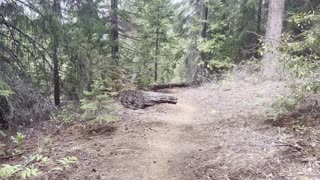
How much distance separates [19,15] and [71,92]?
278 cm

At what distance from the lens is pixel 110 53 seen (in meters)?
14.5

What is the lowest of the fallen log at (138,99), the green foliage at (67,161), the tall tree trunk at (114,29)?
the green foliage at (67,161)

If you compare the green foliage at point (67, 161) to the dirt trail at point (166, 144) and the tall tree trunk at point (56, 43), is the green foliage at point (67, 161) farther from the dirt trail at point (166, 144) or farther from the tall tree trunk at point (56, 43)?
the tall tree trunk at point (56, 43)

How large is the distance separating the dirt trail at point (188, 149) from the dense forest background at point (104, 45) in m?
1.10

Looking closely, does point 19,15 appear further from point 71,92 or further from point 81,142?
point 81,142

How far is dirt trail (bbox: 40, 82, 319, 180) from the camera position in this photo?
3816 millimetres

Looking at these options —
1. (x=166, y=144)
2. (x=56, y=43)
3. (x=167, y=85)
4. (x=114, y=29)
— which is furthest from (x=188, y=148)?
(x=167, y=85)

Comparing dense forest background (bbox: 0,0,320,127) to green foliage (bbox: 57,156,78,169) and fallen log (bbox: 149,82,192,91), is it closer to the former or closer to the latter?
fallen log (bbox: 149,82,192,91)

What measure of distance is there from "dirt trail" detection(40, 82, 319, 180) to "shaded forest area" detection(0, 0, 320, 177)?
1.96 ft

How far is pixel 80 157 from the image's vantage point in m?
4.54

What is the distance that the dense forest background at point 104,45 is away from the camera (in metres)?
6.15

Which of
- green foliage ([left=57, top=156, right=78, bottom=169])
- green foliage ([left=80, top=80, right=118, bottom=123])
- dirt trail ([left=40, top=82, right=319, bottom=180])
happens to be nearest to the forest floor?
dirt trail ([left=40, top=82, right=319, bottom=180])

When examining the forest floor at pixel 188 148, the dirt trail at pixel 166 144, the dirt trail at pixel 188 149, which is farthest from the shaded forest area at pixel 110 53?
the dirt trail at pixel 166 144

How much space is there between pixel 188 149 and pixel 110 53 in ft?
33.8
